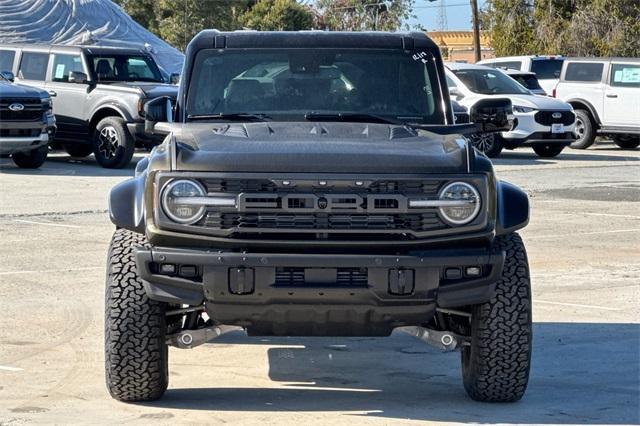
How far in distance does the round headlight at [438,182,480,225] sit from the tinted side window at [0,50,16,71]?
18503 millimetres

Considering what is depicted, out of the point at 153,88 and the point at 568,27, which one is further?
the point at 568,27

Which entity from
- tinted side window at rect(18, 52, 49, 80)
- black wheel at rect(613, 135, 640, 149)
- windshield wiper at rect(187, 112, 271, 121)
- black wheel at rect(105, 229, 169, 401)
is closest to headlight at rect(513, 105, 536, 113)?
black wheel at rect(613, 135, 640, 149)

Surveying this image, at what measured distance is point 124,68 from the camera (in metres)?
23.1

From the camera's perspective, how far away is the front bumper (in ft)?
19.6

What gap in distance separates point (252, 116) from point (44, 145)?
14668 mm

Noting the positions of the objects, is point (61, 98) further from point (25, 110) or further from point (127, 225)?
point (127, 225)

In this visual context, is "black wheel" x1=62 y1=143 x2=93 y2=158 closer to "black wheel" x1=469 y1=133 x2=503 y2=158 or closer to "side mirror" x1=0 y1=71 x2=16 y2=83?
"side mirror" x1=0 y1=71 x2=16 y2=83

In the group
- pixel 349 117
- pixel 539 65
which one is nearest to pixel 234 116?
pixel 349 117

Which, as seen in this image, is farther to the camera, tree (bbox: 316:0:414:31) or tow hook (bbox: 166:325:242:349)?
tree (bbox: 316:0:414:31)

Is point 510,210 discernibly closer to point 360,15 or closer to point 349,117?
point 349,117

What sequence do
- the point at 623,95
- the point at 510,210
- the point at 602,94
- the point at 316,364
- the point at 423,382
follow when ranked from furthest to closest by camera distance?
1. the point at 602,94
2. the point at 623,95
3. the point at 316,364
4. the point at 423,382
5. the point at 510,210

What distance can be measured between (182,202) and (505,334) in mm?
1647

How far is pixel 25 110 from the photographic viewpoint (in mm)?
20922

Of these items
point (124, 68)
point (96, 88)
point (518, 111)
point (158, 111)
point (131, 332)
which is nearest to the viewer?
point (131, 332)
